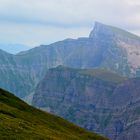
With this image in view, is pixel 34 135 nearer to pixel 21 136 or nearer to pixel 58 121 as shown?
pixel 21 136

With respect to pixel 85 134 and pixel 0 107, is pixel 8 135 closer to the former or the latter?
pixel 0 107

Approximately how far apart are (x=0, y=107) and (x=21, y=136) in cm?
2869

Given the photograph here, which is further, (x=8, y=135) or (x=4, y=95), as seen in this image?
(x=4, y=95)

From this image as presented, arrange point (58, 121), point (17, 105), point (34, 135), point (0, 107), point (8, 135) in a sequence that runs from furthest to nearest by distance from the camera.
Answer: point (58, 121)
point (17, 105)
point (0, 107)
point (34, 135)
point (8, 135)

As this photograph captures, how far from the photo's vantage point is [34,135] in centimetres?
8231

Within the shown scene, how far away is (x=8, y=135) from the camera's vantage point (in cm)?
7300

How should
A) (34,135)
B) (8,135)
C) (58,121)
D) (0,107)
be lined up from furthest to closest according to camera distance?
(58,121) < (0,107) < (34,135) < (8,135)

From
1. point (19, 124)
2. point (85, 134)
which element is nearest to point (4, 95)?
point (85, 134)

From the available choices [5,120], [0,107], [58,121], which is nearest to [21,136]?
[5,120]

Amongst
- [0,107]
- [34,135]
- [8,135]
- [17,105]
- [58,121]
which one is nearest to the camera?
[8,135]

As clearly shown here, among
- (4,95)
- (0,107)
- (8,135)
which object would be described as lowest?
(8,135)

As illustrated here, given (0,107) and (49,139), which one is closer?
(49,139)

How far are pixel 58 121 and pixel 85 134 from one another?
10.8 metres

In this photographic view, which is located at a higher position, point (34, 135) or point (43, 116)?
point (43, 116)
